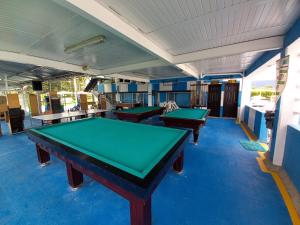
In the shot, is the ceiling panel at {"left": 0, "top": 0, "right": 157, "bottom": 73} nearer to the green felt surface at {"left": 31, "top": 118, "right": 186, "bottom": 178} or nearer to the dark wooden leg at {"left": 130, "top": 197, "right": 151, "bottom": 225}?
the green felt surface at {"left": 31, "top": 118, "right": 186, "bottom": 178}

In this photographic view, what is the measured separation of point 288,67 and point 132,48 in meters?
3.34

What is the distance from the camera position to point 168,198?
6.05ft

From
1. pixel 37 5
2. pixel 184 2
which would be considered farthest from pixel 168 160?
pixel 37 5

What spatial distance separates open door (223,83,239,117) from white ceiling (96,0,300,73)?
546 cm

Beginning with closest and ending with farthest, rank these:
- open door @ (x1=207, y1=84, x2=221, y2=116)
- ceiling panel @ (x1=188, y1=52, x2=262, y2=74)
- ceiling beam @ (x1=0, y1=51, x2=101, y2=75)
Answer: ceiling beam @ (x1=0, y1=51, x2=101, y2=75) → ceiling panel @ (x1=188, y1=52, x2=262, y2=74) → open door @ (x1=207, y1=84, x2=221, y2=116)

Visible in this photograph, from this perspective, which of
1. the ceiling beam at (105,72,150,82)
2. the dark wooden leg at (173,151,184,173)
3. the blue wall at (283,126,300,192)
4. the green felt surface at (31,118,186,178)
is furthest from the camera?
the ceiling beam at (105,72,150,82)

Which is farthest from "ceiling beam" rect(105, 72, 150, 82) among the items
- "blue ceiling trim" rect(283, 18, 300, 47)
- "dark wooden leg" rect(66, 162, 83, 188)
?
"blue ceiling trim" rect(283, 18, 300, 47)

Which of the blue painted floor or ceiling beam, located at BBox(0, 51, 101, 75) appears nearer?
the blue painted floor

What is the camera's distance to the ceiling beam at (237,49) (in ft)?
8.42

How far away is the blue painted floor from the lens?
1544mm

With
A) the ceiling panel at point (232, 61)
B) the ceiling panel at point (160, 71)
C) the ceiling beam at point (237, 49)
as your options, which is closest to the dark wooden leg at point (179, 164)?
the ceiling beam at point (237, 49)

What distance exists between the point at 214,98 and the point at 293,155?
21.1ft

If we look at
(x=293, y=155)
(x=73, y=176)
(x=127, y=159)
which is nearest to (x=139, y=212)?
(x=127, y=159)

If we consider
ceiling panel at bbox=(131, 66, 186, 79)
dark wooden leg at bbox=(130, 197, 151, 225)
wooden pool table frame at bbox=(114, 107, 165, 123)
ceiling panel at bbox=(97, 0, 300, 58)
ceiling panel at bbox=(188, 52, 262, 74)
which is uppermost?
ceiling panel at bbox=(131, 66, 186, 79)
